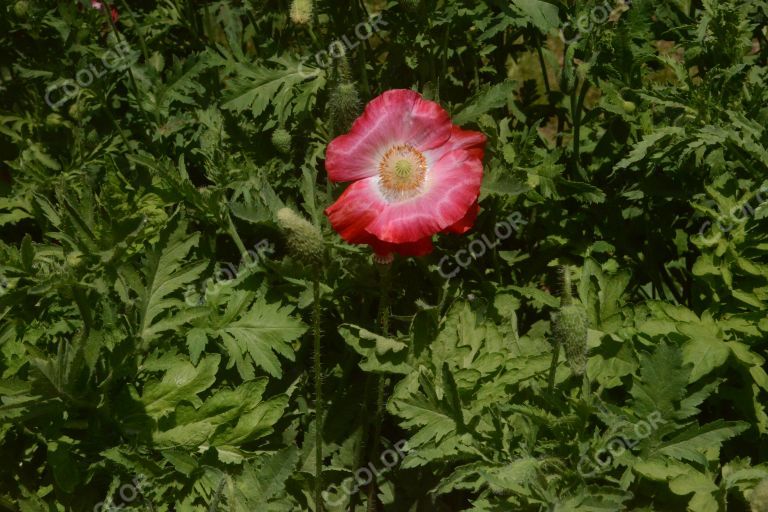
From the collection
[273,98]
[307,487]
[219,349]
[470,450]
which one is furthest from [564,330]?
[273,98]

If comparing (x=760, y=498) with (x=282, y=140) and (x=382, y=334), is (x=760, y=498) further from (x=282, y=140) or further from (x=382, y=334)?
(x=282, y=140)

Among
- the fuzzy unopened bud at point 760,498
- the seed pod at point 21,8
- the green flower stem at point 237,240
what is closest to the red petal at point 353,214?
the green flower stem at point 237,240

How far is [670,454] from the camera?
2.16 metres

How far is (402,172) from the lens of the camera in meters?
2.38

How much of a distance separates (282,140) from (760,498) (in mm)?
1861

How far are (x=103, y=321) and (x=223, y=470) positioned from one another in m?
0.59

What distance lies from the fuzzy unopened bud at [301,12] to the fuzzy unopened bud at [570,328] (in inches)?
47.4


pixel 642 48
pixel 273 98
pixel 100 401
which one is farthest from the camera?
pixel 273 98

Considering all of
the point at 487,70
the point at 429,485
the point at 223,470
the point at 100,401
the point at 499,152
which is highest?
the point at 487,70

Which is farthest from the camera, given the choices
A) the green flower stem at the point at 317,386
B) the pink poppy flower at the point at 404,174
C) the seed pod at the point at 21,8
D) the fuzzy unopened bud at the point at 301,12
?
the seed pod at the point at 21,8

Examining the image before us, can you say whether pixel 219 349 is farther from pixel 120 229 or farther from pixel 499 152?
pixel 499 152

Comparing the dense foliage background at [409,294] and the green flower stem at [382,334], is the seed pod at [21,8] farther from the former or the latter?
the green flower stem at [382,334]

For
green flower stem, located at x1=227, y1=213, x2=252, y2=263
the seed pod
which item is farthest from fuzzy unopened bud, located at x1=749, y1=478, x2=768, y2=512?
the seed pod

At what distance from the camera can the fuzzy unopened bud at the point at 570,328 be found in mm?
1914
